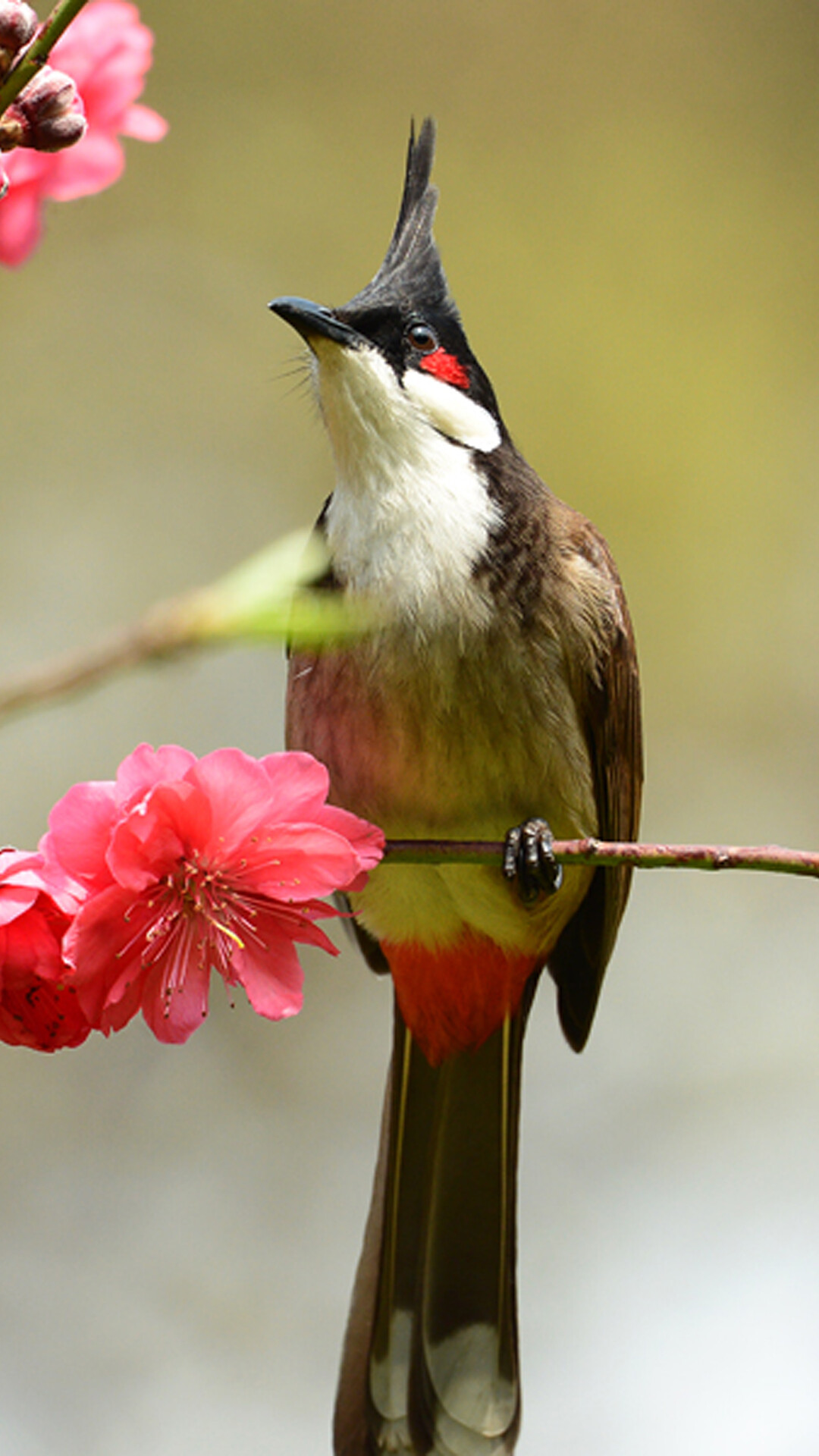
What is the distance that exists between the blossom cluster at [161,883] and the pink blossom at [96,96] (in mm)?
338

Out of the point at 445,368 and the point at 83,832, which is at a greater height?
the point at 445,368

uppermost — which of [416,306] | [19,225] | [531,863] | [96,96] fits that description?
[416,306]

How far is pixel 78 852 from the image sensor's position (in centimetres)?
89

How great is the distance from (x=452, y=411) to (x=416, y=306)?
0.12 meters

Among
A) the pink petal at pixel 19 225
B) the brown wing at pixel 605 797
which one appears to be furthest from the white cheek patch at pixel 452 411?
the pink petal at pixel 19 225

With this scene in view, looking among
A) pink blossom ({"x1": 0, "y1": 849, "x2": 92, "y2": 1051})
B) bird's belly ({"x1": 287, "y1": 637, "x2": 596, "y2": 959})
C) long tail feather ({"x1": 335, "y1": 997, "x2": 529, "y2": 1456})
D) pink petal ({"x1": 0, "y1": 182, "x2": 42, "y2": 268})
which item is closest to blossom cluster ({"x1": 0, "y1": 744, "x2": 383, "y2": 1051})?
pink blossom ({"x1": 0, "y1": 849, "x2": 92, "y2": 1051})

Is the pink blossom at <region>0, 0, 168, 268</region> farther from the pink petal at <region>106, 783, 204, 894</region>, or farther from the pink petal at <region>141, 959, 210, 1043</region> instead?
the pink petal at <region>141, 959, 210, 1043</region>

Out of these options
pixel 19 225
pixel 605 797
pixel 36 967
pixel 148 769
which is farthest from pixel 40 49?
pixel 605 797

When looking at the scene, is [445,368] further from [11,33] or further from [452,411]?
[11,33]

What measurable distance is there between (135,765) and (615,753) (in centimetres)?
93

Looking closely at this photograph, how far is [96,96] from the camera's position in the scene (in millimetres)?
867

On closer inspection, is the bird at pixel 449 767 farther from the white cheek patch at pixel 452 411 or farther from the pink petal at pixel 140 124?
the pink petal at pixel 140 124

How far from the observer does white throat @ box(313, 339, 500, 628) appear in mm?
1531

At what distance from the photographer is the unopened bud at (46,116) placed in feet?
2.48
